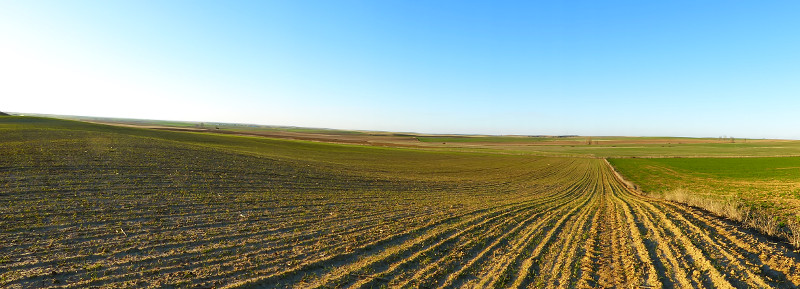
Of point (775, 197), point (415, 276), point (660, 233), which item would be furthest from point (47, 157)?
point (775, 197)

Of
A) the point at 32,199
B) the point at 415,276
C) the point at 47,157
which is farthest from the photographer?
the point at 47,157

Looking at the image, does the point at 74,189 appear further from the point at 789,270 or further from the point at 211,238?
the point at 789,270

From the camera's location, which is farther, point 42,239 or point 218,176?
point 218,176

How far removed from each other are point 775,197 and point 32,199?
39302 millimetres

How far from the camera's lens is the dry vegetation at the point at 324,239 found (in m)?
7.10

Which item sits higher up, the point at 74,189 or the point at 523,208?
the point at 74,189

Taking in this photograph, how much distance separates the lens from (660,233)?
1134 cm

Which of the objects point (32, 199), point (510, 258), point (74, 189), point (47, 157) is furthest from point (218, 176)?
point (510, 258)

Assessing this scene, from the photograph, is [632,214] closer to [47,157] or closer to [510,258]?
[510,258]

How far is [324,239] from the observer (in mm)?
9758

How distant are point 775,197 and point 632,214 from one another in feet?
43.1

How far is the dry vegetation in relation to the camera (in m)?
7.10

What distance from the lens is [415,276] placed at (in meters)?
7.46

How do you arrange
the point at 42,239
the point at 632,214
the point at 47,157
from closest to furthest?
the point at 42,239 < the point at 632,214 < the point at 47,157
